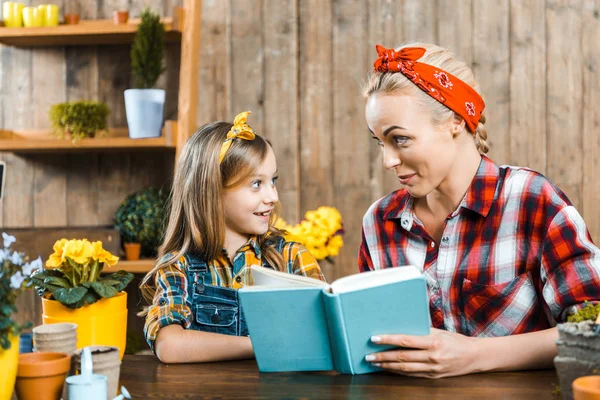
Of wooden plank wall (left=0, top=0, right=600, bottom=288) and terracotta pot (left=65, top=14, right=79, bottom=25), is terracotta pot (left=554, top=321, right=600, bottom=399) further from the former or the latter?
terracotta pot (left=65, top=14, right=79, bottom=25)

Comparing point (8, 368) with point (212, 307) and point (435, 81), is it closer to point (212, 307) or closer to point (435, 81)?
point (212, 307)

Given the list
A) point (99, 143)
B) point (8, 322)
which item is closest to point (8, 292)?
point (8, 322)

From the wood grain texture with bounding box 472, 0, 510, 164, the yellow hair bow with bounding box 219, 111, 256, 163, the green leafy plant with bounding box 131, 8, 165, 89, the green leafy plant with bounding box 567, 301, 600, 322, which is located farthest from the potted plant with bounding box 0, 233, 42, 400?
the wood grain texture with bounding box 472, 0, 510, 164

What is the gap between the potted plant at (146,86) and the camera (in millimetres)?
2812

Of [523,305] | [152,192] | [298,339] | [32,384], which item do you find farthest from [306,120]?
[32,384]

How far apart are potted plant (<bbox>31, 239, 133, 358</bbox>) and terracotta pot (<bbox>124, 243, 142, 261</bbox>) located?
57.7 inches

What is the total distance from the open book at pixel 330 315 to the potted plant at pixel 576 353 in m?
0.23

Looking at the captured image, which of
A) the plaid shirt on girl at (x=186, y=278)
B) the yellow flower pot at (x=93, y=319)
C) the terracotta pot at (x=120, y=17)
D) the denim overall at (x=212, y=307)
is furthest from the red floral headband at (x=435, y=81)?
the terracotta pot at (x=120, y=17)

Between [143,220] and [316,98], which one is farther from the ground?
[316,98]

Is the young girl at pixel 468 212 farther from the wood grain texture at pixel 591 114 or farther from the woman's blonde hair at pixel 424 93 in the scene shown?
the wood grain texture at pixel 591 114

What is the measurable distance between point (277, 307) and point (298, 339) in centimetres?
8

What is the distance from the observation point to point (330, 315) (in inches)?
47.2

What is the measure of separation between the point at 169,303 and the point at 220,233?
0.23 m

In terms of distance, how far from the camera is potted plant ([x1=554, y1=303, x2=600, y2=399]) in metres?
1.00
